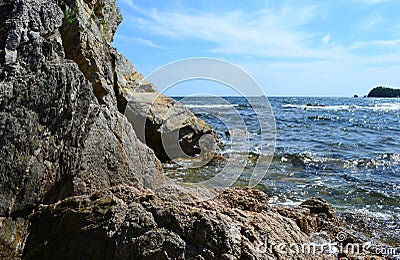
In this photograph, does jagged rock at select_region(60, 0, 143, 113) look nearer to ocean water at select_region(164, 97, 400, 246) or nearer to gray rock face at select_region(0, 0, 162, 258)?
gray rock face at select_region(0, 0, 162, 258)

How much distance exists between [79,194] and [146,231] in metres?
1.27

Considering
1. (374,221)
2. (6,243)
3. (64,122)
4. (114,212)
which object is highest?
(64,122)

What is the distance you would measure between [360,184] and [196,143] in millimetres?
5666

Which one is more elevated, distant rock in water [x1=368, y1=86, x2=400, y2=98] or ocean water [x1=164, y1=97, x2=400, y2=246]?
distant rock in water [x1=368, y1=86, x2=400, y2=98]

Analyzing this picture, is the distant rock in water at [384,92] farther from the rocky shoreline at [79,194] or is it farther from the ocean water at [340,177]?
the rocky shoreline at [79,194]

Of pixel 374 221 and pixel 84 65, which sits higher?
pixel 84 65

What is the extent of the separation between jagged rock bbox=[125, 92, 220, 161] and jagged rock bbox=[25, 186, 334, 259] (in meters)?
7.30

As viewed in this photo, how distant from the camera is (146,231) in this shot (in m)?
2.90

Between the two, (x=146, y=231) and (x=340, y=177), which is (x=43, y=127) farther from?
(x=340, y=177)

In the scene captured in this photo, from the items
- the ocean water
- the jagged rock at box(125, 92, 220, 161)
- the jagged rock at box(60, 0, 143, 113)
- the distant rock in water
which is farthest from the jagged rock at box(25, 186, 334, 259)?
the distant rock in water

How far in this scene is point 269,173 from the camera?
35.2 ft

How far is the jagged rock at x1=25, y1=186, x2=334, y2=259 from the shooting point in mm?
2807

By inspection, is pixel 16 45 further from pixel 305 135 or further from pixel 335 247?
pixel 305 135

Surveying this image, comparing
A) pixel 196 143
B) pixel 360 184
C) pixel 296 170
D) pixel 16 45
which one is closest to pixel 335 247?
pixel 16 45
